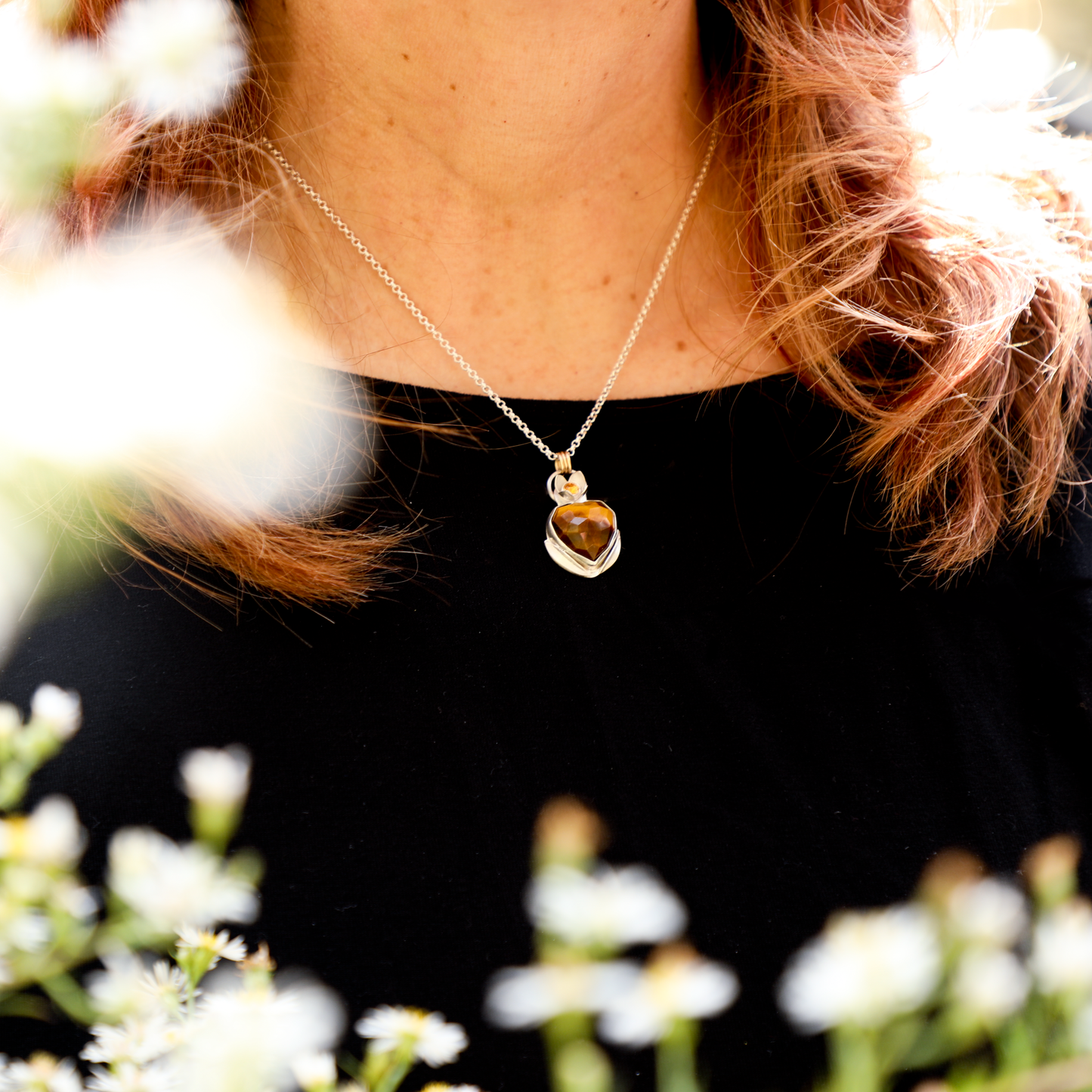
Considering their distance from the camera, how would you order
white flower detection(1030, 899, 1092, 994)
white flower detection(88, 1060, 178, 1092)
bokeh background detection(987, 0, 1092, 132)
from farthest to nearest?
bokeh background detection(987, 0, 1092, 132) → white flower detection(1030, 899, 1092, 994) → white flower detection(88, 1060, 178, 1092)

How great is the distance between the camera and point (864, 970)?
77 centimetres

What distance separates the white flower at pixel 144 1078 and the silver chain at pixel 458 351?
1.92 feet

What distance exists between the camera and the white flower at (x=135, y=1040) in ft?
2.31

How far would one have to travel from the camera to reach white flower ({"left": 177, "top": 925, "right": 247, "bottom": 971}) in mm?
720

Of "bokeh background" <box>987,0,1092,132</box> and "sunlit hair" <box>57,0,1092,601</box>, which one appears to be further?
"bokeh background" <box>987,0,1092,132</box>

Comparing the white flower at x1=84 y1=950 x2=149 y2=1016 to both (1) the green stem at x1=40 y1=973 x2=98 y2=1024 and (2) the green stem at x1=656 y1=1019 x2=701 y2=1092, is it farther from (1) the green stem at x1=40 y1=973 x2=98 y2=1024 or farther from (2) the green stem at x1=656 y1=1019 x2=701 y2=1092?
(2) the green stem at x1=656 y1=1019 x2=701 y2=1092

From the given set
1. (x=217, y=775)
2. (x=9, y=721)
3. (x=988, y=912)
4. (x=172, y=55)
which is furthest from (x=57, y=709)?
(x=988, y=912)

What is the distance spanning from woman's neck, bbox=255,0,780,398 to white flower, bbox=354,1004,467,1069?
1.80ft

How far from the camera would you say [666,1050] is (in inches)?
28.7

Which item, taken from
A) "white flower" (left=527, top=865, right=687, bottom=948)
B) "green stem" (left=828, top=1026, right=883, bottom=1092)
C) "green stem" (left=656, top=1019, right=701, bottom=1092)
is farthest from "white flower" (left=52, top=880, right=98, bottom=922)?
"green stem" (left=828, top=1026, right=883, bottom=1092)

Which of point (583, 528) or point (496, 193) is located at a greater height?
point (496, 193)

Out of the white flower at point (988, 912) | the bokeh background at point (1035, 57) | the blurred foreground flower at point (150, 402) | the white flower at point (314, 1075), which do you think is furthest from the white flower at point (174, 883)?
the bokeh background at point (1035, 57)

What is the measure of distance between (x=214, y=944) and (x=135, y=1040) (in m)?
0.09

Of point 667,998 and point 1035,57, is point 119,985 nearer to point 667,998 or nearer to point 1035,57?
point 667,998
